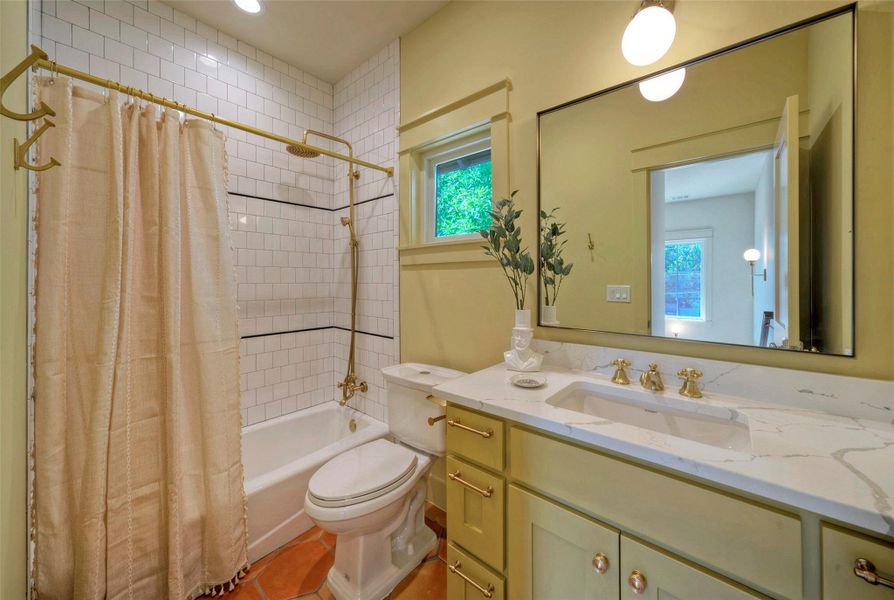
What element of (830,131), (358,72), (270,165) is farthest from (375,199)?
(830,131)

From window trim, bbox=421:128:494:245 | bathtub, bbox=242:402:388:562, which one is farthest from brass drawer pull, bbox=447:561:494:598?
window trim, bbox=421:128:494:245

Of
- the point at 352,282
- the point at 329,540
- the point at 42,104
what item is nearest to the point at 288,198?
the point at 352,282

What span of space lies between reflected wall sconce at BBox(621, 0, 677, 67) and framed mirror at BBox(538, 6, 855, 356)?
0.25 ft

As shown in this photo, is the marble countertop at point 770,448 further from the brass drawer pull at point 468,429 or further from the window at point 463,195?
the window at point 463,195

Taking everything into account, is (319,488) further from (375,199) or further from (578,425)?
(375,199)

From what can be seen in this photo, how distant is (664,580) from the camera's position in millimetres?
711

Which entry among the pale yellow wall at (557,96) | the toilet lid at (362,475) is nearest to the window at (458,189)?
the pale yellow wall at (557,96)

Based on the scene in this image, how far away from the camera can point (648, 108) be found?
1.17 m

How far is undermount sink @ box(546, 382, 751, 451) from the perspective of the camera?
910 mm

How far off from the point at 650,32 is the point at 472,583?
Result: 1878 mm

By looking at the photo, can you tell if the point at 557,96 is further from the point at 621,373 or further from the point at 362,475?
the point at 362,475

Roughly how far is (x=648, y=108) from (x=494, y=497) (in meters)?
1.41

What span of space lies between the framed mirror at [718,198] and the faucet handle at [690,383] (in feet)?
0.43

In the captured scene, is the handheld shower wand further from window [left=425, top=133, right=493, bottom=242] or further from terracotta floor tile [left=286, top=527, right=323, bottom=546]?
terracotta floor tile [left=286, top=527, right=323, bottom=546]
